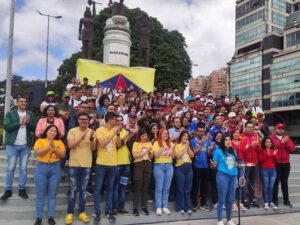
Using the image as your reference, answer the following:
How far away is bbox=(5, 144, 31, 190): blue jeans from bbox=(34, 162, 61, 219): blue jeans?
953 millimetres

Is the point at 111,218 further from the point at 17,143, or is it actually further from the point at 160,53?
the point at 160,53

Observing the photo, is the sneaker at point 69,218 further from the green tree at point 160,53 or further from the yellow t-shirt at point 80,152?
the green tree at point 160,53

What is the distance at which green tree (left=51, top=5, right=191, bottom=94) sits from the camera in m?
27.7

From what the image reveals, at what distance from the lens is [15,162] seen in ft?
20.2

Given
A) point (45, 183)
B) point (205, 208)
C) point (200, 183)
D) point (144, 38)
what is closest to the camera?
point (45, 183)

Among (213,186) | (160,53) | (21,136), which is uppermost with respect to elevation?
(160,53)

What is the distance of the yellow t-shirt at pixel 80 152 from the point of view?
556cm

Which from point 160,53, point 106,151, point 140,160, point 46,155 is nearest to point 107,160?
point 106,151

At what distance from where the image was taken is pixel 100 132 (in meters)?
5.84

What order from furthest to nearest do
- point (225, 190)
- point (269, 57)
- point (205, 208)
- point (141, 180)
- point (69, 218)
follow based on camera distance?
point (269, 57)
point (205, 208)
point (141, 180)
point (225, 190)
point (69, 218)

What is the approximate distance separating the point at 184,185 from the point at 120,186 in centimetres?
129

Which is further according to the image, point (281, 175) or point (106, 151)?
point (281, 175)

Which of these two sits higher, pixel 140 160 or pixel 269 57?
pixel 269 57

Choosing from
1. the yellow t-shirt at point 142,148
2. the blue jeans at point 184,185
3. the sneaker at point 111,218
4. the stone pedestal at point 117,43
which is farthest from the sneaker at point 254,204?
the stone pedestal at point 117,43
